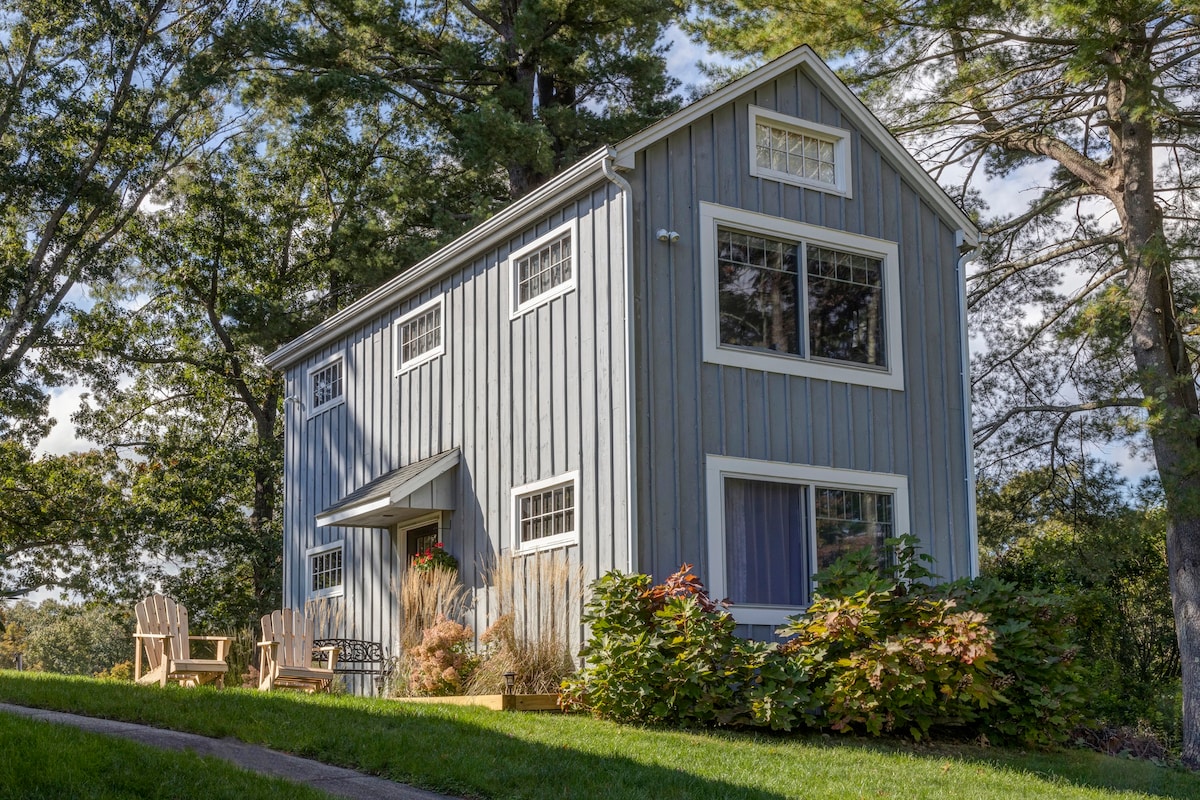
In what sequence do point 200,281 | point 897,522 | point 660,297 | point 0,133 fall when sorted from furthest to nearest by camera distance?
point 200,281
point 0,133
point 897,522
point 660,297

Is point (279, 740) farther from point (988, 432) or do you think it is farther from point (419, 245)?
point (419, 245)

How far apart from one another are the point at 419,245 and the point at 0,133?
26.2ft

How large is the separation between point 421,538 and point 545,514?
9.52 ft

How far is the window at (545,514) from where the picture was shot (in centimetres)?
1169

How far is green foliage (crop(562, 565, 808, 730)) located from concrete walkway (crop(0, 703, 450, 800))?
9.90 ft

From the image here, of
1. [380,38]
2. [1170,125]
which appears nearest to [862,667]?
[1170,125]

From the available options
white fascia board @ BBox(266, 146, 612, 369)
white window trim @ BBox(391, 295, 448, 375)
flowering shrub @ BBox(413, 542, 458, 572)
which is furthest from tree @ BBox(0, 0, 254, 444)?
flowering shrub @ BBox(413, 542, 458, 572)

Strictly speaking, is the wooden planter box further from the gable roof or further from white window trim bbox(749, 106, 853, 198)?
white window trim bbox(749, 106, 853, 198)

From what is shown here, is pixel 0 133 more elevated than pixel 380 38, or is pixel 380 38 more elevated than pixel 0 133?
pixel 380 38

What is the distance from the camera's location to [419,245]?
914 inches

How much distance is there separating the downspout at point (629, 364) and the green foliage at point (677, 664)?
584 millimetres

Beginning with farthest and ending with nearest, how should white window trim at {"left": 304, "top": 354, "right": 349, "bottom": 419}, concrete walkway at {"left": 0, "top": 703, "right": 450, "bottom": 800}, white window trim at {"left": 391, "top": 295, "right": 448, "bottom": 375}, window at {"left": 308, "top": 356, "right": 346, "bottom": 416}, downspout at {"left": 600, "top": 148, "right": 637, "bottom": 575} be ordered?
window at {"left": 308, "top": 356, "right": 346, "bottom": 416} < white window trim at {"left": 304, "top": 354, "right": 349, "bottom": 419} < white window trim at {"left": 391, "top": 295, "right": 448, "bottom": 375} < downspout at {"left": 600, "top": 148, "right": 637, "bottom": 575} < concrete walkway at {"left": 0, "top": 703, "right": 450, "bottom": 800}

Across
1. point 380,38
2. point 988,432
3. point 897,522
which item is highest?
point 380,38

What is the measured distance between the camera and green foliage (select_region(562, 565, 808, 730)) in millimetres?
9664
